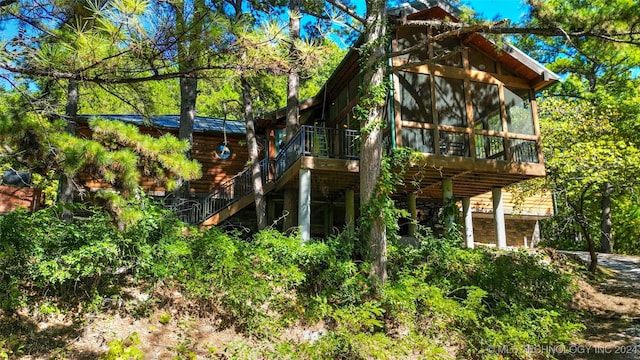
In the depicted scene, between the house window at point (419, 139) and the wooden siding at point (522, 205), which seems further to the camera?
the wooden siding at point (522, 205)

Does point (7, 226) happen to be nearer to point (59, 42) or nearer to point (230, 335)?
point (59, 42)

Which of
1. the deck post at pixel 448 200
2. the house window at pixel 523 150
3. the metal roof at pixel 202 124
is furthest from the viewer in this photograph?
the metal roof at pixel 202 124

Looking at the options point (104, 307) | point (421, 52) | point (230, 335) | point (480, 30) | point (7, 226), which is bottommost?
point (230, 335)

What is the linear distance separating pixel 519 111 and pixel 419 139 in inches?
131

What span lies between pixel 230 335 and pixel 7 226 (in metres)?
3.36

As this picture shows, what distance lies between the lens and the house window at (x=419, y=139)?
1156cm

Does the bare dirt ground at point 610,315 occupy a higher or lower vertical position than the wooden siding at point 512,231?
lower

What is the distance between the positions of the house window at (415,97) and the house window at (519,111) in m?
2.31

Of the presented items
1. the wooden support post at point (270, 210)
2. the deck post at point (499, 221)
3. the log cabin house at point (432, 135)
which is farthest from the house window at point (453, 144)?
the wooden support post at point (270, 210)

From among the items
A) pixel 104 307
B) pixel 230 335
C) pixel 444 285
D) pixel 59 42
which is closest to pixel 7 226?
pixel 104 307

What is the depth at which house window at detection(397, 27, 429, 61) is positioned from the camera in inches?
484

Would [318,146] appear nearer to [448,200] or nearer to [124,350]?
[448,200]

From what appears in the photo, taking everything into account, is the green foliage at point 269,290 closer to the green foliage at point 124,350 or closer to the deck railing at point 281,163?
the green foliage at point 124,350

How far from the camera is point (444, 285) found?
871cm
